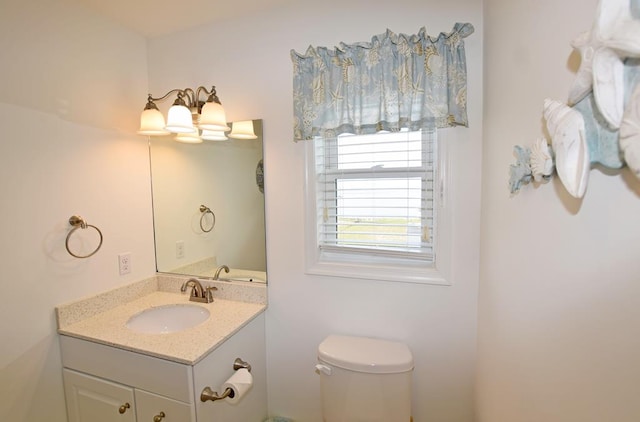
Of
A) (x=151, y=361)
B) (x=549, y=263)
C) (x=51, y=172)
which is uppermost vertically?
(x=51, y=172)

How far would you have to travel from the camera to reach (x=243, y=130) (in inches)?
65.0

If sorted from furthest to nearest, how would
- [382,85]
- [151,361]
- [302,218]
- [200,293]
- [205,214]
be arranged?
[205,214], [200,293], [302,218], [382,85], [151,361]

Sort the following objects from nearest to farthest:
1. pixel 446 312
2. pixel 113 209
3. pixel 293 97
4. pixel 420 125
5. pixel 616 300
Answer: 1. pixel 616 300
2. pixel 420 125
3. pixel 446 312
4. pixel 293 97
5. pixel 113 209

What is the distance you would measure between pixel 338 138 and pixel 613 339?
1.33 m

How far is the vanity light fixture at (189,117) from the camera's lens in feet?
4.89

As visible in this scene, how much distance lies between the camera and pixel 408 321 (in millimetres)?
1460

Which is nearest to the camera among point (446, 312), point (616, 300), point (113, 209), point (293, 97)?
point (616, 300)

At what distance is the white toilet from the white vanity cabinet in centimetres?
47

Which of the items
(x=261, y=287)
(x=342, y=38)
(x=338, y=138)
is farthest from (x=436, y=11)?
(x=261, y=287)

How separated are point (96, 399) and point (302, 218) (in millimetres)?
1299

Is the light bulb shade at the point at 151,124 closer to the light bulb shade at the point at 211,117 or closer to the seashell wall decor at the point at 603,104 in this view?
the light bulb shade at the point at 211,117

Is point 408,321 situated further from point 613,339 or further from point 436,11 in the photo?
point 436,11

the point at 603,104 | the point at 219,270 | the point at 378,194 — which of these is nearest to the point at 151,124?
the point at 219,270

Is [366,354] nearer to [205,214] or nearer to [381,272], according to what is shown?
[381,272]
